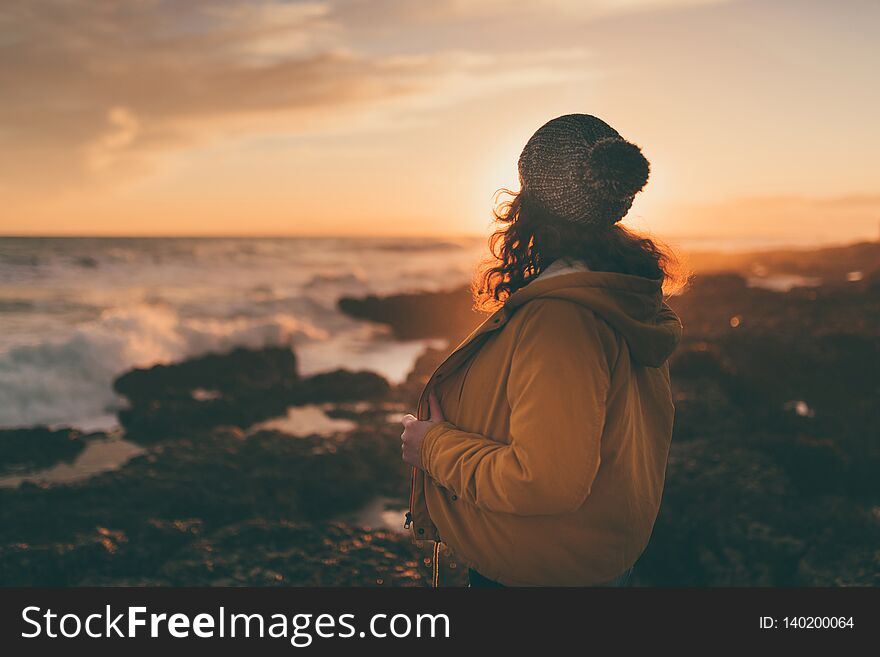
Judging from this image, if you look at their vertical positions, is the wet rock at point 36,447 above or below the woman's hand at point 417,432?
below

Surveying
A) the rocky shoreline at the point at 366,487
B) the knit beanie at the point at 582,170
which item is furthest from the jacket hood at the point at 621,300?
the rocky shoreline at the point at 366,487

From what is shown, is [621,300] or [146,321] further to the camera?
[146,321]

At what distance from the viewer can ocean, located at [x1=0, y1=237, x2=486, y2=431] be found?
11789 millimetres

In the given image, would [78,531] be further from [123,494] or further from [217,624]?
[217,624]

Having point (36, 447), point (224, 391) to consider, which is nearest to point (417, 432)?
point (36, 447)

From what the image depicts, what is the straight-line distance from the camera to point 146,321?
15.9 metres

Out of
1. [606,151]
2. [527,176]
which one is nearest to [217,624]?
[527,176]

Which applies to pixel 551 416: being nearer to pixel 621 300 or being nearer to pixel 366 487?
pixel 621 300

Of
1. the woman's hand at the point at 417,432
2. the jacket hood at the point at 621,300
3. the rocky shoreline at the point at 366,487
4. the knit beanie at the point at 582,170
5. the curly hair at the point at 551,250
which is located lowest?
the rocky shoreline at the point at 366,487

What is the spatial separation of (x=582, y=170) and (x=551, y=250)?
0.78 ft

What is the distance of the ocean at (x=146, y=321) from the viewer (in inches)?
464

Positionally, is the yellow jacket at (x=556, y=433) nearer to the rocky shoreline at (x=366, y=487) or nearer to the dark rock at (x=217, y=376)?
the rocky shoreline at (x=366, y=487)

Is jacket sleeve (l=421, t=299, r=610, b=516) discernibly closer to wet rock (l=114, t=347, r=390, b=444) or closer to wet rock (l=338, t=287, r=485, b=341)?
wet rock (l=114, t=347, r=390, b=444)

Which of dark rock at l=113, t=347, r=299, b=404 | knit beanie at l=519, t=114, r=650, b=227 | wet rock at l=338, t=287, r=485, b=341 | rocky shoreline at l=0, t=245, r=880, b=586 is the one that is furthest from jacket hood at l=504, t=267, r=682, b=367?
wet rock at l=338, t=287, r=485, b=341
